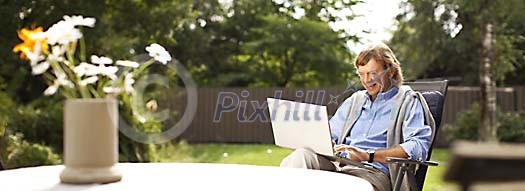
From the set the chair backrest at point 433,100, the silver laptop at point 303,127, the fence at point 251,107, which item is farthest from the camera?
the fence at point 251,107

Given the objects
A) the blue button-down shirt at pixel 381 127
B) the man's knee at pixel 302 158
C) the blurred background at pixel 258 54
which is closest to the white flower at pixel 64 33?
the man's knee at pixel 302 158

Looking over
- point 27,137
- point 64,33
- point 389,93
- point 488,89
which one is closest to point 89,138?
point 64,33

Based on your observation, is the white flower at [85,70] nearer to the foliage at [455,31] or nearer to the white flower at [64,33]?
the white flower at [64,33]

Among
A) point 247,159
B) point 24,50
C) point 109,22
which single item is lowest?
point 247,159

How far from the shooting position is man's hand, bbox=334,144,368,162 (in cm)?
235

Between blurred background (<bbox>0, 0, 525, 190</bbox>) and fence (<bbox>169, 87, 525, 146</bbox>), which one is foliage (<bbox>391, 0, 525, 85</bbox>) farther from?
fence (<bbox>169, 87, 525, 146</bbox>)

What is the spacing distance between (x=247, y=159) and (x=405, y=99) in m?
4.84

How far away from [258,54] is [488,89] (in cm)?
484

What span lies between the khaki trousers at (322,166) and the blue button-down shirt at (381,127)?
0.10 meters

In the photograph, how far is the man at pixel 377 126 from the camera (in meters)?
2.35

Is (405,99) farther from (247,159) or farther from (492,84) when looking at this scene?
(492,84)

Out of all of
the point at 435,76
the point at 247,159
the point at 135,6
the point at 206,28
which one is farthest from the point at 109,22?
the point at 435,76

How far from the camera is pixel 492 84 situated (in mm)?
8219

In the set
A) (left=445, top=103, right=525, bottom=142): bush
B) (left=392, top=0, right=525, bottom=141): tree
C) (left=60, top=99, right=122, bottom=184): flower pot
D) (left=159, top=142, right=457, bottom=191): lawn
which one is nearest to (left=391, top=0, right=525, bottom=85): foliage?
(left=392, top=0, right=525, bottom=141): tree
